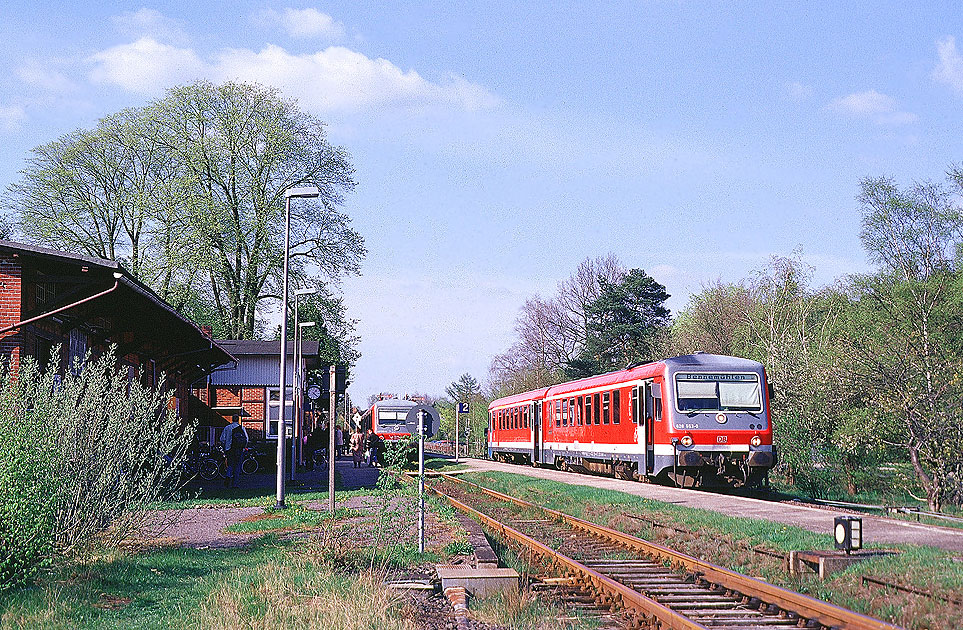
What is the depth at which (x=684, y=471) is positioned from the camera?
22.5 m

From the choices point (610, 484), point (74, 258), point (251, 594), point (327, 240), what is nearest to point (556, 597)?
point (251, 594)

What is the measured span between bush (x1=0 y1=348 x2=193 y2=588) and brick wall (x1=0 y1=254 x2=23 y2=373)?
4986 mm

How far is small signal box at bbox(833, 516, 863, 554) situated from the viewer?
1059 cm

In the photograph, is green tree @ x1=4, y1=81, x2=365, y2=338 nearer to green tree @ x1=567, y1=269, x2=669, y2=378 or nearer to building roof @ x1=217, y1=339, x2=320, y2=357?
building roof @ x1=217, y1=339, x2=320, y2=357

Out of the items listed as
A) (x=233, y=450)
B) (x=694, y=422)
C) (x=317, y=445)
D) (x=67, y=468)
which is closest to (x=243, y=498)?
(x=233, y=450)

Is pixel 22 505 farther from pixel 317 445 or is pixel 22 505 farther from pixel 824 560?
pixel 317 445

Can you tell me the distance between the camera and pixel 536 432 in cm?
3772

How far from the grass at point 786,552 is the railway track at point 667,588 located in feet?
1.74

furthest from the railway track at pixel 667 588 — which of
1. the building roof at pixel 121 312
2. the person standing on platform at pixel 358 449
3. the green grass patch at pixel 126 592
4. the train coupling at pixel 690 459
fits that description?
the person standing on platform at pixel 358 449

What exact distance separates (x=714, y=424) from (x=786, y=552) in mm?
10500

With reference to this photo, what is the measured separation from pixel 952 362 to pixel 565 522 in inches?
494

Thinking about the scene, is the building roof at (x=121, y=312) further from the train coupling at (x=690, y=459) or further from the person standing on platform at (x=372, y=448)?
the person standing on platform at (x=372, y=448)

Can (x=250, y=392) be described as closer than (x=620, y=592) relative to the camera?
No

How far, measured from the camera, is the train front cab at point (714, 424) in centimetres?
2166
